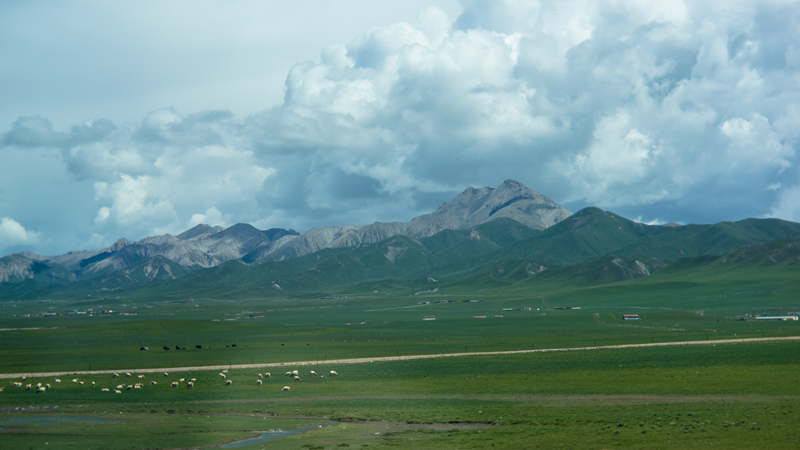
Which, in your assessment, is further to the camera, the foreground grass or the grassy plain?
the grassy plain

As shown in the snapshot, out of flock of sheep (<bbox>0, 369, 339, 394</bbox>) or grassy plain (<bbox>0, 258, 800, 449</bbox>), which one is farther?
flock of sheep (<bbox>0, 369, 339, 394</bbox>)

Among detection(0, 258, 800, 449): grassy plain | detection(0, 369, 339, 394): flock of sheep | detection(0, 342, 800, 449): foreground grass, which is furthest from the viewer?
detection(0, 369, 339, 394): flock of sheep

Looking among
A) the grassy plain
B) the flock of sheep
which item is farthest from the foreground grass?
the flock of sheep

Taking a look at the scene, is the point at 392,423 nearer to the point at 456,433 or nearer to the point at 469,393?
the point at 456,433

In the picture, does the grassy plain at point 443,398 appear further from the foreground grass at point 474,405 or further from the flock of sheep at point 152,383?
the flock of sheep at point 152,383

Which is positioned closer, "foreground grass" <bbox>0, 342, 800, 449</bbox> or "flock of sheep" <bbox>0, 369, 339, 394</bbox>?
"foreground grass" <bbox>0, 342, 800, 449</bbox>

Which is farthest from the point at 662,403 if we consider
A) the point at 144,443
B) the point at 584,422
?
the point at 144,443

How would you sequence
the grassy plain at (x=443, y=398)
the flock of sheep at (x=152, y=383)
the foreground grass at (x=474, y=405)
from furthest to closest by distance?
the flock of sheep at (x=152, y=383)
the grassy plain at (x=443, y=398)
the foreground grass at (x=474, y=405)

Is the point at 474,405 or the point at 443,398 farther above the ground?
the point at 474,405

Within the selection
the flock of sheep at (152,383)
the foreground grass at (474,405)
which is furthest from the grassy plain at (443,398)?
the flock of sheep at (152,383)

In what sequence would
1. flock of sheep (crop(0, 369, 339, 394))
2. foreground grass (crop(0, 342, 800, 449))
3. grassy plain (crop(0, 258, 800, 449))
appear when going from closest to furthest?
foreground grass (crop(0, 342, 800, 449))
grassy plain (crop(0, 258, 800, 449))
flock of sheep (crop(0, 369, 339, 394))

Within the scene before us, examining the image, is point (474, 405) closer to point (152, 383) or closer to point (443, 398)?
point (443, 398)

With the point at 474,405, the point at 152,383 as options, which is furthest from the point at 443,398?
the point at 152,383

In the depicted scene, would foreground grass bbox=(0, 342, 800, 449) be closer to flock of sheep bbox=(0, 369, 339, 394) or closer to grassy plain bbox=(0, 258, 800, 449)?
grassy plain bbox=(0, 258, 800, 449)
